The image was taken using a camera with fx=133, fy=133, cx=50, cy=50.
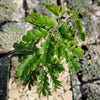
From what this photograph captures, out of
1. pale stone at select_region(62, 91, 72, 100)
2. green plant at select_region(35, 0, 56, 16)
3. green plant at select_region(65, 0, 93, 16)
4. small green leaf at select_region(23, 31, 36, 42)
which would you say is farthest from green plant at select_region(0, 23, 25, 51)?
small green leaf at select_region(23, 31, 36, 42)

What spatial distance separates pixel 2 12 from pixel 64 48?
6.38ft

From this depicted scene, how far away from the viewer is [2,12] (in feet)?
8.14

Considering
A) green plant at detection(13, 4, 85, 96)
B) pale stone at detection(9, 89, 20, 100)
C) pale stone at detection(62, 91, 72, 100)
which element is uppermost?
green plant at detection(13, 4, 85, 96)

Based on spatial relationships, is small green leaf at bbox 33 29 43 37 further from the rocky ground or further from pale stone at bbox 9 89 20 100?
pale stone at bbox 9 89 20 100

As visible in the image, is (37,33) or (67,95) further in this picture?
(67,95)

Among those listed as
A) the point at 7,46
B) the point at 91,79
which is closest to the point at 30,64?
the point at 7,46

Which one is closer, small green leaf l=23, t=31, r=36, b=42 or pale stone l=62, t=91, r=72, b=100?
small green leaf l=23, t=31, r=36, b=42

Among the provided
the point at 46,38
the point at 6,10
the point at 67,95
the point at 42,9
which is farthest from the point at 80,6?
the point at 46,38

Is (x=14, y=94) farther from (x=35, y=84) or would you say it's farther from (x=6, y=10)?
(x=6, y=10)

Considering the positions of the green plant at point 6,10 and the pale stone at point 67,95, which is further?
the green plant at point 6,10

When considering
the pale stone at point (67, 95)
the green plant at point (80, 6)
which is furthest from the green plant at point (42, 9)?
the pale stone at point (67, 95)

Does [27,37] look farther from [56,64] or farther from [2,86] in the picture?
[2,86]

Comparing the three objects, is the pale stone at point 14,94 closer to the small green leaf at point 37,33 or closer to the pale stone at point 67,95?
the pale stone at point 67,95

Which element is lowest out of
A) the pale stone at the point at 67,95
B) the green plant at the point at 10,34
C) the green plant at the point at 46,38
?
the pale stone at the point at 67,95
